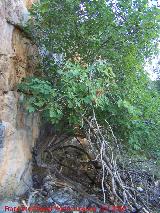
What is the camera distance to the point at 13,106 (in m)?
4.82

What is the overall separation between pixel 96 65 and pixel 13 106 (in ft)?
4.59

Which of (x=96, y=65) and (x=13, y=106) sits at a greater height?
(x=96, y=65)

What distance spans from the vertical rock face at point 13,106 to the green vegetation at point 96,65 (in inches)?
8.0

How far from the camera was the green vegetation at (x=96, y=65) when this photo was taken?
440 centimetres

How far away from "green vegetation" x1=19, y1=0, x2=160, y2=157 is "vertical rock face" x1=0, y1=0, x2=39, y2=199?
8.0 inches

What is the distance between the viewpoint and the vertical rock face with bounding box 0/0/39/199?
4629 mm

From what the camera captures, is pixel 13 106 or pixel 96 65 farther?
pixel 13 106

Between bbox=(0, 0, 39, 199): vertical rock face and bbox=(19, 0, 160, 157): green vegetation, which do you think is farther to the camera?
bbox=(0, 0, 39, 199): vertical rock face

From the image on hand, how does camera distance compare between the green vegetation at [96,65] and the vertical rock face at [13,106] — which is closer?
the green vegetation at [96,65]

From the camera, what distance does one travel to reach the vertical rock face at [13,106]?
4629 millimetres

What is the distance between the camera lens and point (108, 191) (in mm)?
5051

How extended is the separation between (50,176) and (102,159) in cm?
102

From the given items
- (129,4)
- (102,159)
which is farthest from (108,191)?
(129,4)

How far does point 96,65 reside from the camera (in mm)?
4461
